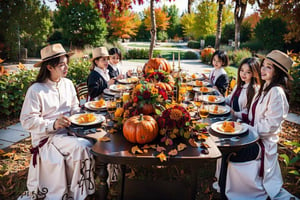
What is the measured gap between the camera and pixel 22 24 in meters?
16.6

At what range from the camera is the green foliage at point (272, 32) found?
668 inches

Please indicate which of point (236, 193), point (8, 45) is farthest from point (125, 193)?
point (8, 45)

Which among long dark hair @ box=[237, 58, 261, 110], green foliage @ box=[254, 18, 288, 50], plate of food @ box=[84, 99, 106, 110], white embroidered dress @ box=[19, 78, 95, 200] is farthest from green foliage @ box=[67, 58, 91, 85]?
green foliage @ box=[254, 18, 288, 50]

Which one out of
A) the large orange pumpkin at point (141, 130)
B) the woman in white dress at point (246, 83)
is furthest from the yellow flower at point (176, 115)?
the woman in white dress at point (246, 83)

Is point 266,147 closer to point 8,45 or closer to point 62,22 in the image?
point 8,45

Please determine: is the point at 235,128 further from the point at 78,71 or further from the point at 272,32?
the point at 272,32

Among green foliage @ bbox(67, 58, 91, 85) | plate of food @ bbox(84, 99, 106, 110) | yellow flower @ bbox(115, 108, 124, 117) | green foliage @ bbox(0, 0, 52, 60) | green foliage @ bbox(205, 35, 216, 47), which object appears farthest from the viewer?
green foliage @ bbox(205, 35, 216, 47)

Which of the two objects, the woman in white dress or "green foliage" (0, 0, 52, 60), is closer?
the woman in white dress

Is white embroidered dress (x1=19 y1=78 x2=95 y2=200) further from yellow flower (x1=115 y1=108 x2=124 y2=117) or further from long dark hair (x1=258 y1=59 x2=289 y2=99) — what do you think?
long dark hair (x1=258 y1=59 x2=289 y2=99)

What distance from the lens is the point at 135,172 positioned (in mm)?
3693

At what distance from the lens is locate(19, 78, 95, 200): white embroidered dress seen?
2684 millimetres

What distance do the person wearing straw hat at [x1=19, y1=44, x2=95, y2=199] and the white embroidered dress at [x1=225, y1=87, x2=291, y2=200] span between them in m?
1.67

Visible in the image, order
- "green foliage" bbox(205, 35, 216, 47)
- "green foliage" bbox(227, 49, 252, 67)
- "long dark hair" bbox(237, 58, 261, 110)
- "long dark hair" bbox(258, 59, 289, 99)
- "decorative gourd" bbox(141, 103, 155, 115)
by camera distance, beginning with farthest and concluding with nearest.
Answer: "green foliage" bbox(205, 35, 216, 47), "green foliage" bbox(227, 49, 252, 67), "long dark hair" bbox(237, 58, 261, 110), "long dark hair" bbox(258, 59, 289, 99), "decorative gourd" bbox(141, 103, 155, 115)

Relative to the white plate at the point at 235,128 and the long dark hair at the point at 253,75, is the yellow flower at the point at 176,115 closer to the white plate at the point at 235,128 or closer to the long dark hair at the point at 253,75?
the white plate at the point at 235,128
